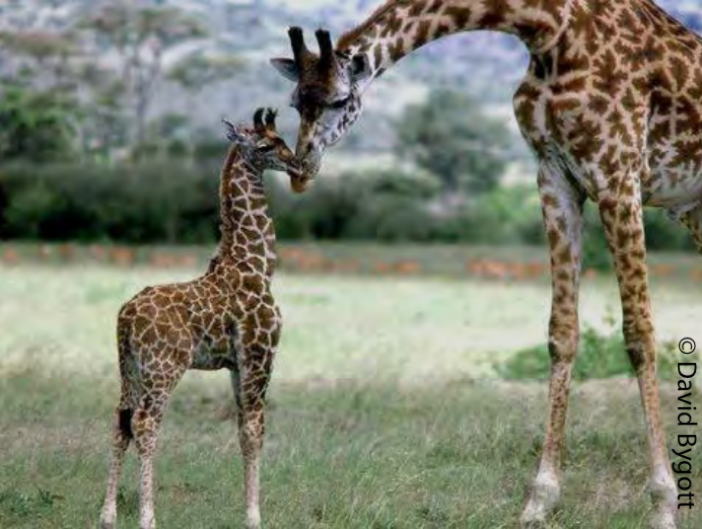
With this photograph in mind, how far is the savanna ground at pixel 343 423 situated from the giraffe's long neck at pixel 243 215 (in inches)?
54.1

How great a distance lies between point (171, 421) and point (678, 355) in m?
5.67

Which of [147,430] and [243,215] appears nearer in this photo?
[147,430]

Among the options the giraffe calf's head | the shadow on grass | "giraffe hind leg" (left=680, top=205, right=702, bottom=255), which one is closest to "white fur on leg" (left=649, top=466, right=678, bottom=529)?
the shadow on grass

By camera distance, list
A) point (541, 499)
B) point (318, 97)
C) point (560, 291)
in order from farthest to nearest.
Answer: point (560, 291) < point (541, 499) < point (318, 97)

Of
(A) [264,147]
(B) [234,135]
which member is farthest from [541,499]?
(B) [234,135]

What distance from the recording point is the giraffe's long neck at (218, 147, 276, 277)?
7.32m

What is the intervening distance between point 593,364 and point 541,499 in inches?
199

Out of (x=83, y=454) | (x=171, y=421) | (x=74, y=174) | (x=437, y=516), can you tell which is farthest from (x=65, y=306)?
(x=437, y=516)

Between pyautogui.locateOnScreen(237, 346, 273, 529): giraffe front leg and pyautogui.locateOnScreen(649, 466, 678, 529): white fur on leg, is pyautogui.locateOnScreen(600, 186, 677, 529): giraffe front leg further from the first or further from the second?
pyautogui.locateOnScreen(237, 346, 273, 529): giraffe front leg

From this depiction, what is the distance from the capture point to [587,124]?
8148 mm

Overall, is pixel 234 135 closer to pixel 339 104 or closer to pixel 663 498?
pixel 339 104

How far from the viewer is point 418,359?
554 inches

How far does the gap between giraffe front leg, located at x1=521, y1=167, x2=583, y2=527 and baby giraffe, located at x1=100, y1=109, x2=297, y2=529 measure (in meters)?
1.78

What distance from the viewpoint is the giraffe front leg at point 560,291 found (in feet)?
27.5
